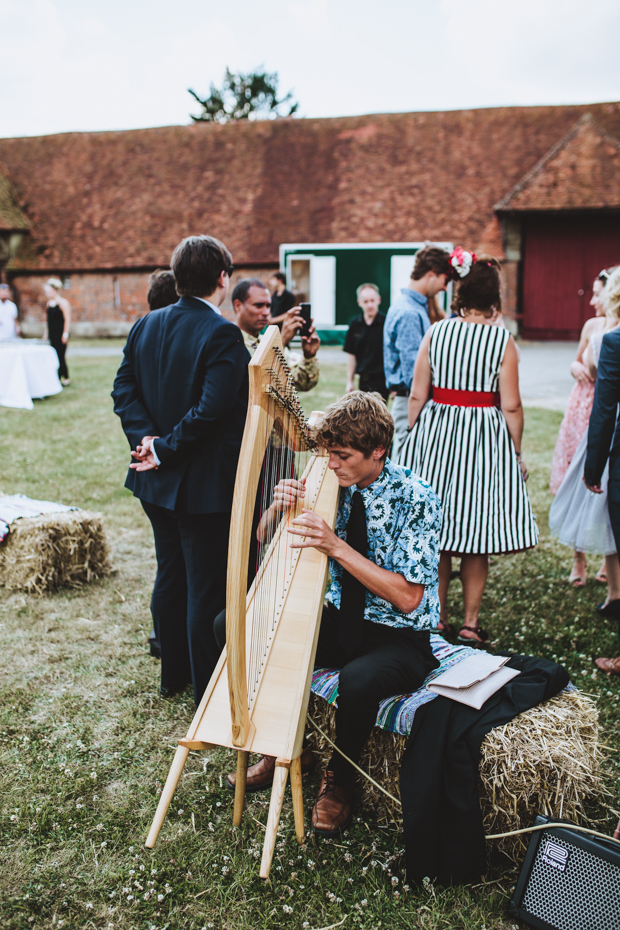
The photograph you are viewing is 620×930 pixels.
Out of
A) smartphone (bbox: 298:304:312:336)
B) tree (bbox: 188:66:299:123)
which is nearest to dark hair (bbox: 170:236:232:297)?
smartphone (bbox: 298:304:312:336)

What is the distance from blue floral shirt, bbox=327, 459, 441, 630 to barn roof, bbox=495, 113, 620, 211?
19.9m

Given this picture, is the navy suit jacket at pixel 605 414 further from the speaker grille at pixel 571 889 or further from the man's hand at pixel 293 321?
the speaker grille at pixel 571 889

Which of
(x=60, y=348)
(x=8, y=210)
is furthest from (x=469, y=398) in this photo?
(x=8, y=210)

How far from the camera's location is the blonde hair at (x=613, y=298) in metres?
3.88

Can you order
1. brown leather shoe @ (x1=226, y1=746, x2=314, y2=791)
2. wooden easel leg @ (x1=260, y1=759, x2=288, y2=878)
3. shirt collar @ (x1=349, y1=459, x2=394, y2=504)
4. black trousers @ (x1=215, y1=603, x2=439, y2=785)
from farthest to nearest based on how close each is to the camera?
brown leather shoe @ (x1=226, y1=746, x2=314, y2=791) → shirt collar @ (x1=349, y1=459, x2=394, y2=504) → black trousers @ (x1=215, y1=603, x2=439, y2=785) → wooden easel leg @ (x1=260, y1=759, x2=288, y2=878)

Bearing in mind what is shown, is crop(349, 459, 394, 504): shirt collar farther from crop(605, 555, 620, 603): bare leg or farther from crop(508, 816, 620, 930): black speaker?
crop(605, 555, 620, 603): bare leg

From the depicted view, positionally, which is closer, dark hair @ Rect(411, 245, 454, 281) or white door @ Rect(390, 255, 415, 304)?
dark hair @ Rect(411, 245, 454, 281)

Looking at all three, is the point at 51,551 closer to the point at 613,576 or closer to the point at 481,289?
the point at 481,289

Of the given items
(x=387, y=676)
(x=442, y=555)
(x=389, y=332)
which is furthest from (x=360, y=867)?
(x=389, y=332)

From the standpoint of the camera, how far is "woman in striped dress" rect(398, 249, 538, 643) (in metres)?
3.73

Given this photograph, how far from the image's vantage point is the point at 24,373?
11578 mm

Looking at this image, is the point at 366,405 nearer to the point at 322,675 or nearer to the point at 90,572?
the point at 322,675

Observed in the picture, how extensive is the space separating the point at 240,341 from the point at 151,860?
2022 mm

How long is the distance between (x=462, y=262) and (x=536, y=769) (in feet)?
8.78
